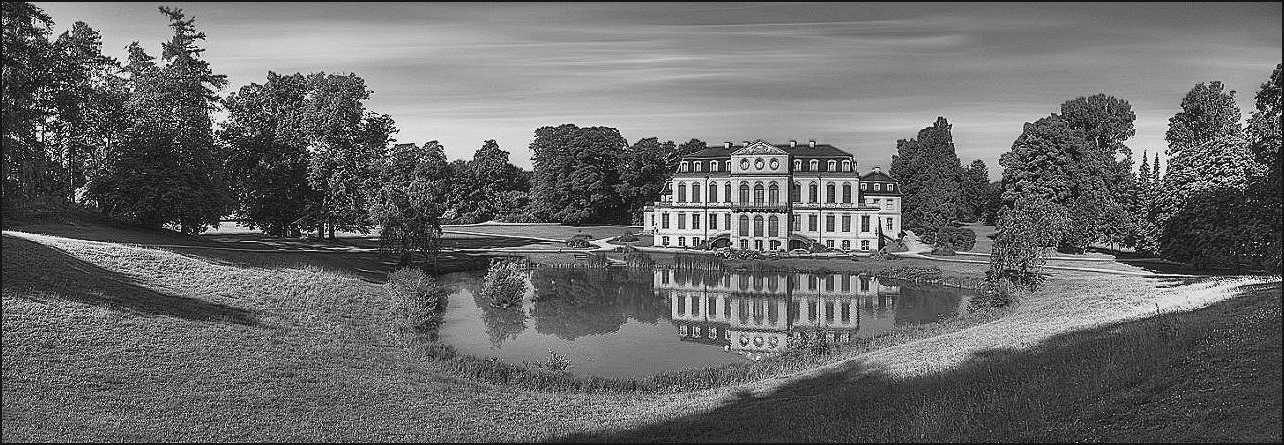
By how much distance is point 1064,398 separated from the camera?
12.1m

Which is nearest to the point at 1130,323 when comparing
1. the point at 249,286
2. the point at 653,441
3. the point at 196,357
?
the point at 653,441

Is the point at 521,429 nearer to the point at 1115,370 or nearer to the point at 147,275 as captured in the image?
the point at 1115,370

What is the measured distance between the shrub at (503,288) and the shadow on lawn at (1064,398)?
17.6 meters

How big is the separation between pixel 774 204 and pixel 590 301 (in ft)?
79.8

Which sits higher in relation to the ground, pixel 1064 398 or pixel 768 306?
pixel 1064 398

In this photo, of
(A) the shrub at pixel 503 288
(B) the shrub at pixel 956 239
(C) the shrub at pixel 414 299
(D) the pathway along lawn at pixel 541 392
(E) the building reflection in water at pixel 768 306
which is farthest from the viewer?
(B) the shrub at pixel 956 239

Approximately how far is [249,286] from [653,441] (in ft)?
59.7

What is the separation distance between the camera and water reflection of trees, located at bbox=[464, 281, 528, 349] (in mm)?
26188

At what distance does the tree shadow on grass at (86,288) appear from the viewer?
762 inches

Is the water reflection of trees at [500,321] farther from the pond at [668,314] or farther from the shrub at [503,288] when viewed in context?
the shrub at [503,288]

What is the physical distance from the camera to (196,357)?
17.0 m

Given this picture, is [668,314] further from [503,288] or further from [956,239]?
[956,239]

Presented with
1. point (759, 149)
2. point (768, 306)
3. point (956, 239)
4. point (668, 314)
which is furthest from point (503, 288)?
point (956, 239)

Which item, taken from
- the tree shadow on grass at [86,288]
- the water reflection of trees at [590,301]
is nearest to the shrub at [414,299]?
the water reflection of trees at [590,301]
